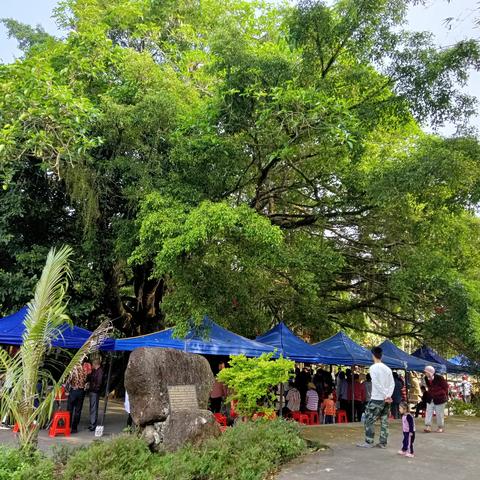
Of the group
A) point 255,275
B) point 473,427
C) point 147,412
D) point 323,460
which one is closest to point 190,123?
point 255,275

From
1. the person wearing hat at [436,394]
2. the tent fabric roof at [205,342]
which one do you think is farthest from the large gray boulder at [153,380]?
the person wearing hat at [436,394]

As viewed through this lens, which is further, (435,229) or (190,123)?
(435,229)

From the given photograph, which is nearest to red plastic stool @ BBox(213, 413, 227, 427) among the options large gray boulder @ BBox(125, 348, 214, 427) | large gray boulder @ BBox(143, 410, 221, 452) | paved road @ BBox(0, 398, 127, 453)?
paved road @ BBox(0, 398, 127, 453)

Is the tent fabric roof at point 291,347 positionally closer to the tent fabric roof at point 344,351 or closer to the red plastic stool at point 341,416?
the tent fabric roof at point 344,351

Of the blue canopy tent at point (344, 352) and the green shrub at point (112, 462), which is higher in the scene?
the blue canopy tent at point (344, 352)

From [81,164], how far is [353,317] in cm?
1219

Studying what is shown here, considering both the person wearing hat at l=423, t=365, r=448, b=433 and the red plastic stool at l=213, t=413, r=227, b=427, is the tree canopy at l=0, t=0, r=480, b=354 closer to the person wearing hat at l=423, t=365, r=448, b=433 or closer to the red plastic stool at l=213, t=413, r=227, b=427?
the person wearing hat at l=423, t=365, r=448, b=433

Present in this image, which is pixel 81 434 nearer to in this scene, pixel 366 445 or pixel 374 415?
pixel 366 445

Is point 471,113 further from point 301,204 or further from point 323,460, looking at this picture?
point 323,460

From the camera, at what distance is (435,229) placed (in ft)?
44.5

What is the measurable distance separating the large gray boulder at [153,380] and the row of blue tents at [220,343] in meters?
1.76

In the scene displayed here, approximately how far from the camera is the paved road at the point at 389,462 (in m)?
6.73

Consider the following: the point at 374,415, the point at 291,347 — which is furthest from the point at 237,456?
the point at 291,347

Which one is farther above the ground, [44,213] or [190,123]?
[190,123]
